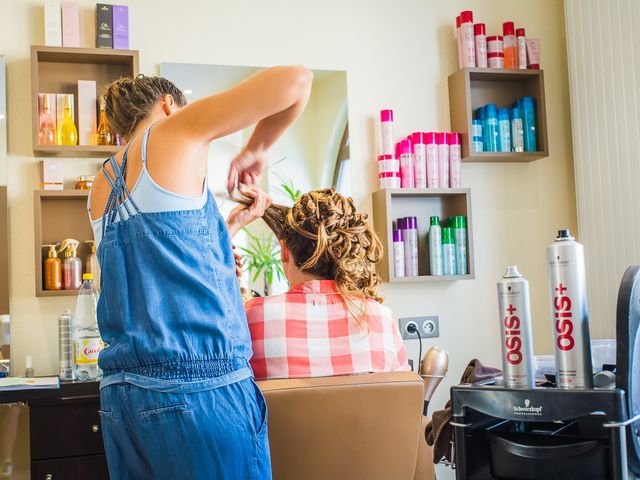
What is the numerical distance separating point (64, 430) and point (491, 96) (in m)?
2.28

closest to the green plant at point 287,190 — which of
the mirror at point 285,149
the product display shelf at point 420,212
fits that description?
the mirror at point 285,149

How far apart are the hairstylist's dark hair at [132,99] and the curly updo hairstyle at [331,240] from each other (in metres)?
0.54

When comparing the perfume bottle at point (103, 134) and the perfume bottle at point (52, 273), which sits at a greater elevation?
the perfume bottle at point (103, 134)

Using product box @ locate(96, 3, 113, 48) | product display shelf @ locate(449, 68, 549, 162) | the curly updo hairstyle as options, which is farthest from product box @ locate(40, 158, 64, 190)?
product display shelf @ locate(449, 68, 549, 162)

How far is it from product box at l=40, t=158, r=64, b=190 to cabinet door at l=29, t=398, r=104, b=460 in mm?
853

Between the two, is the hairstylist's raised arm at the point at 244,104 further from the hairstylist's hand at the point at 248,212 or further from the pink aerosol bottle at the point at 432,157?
the pink aerosol bottle at the point at 432,157

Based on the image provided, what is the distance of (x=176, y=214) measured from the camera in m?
1.43

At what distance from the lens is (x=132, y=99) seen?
1634mm

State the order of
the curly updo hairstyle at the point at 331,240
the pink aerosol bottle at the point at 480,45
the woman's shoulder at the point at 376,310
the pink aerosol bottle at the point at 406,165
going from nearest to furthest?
1. the woman's shoulder at the point at 376,310
2. the curly updo hairstyle at the point at 331,240
3. the pink aerosol bottle at the point at 406,165
4. the pink aerosol bottle at the point at 480,45

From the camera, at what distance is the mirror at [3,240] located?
2.80m

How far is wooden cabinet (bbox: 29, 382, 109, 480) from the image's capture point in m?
2.46

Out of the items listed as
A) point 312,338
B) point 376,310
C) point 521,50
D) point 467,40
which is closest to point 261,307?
point 312,338

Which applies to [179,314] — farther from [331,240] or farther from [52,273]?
[52,273]

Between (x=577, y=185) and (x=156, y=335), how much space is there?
2.52 metres
